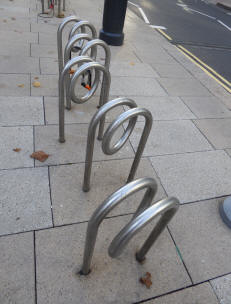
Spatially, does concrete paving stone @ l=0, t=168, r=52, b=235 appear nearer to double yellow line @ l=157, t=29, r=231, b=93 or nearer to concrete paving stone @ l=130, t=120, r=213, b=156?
concrete paving stone @ l=130, t=120, r=213, b=156

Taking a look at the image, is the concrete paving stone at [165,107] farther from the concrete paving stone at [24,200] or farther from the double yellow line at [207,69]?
the concrete paving stone at [24,200]

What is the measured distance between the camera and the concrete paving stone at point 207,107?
4391 millimetres

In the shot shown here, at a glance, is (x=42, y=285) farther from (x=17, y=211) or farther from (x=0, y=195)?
(x=0, y=195)

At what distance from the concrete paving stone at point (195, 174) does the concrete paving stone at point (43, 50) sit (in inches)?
152

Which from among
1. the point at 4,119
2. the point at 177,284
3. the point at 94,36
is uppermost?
the point at 94,36

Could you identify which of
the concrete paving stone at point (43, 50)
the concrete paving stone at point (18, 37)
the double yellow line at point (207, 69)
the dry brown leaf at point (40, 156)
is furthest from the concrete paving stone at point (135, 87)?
the concrete paving stone at point (18, 37)

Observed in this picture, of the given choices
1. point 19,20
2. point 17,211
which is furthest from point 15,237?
point 19,20

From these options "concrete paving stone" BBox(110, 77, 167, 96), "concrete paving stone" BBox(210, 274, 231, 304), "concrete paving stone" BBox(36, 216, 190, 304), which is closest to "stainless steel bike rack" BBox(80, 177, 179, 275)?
"concrete paving stone" BBox(36, 216, 190, 304)

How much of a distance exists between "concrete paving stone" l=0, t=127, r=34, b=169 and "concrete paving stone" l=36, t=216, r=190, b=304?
100cm

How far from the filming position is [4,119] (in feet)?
11.2

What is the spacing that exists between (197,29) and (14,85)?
9031 mm

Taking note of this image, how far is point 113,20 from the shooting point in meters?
6.09

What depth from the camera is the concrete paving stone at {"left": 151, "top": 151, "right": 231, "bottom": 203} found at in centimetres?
289

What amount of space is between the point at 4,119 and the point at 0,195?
4.56ft
